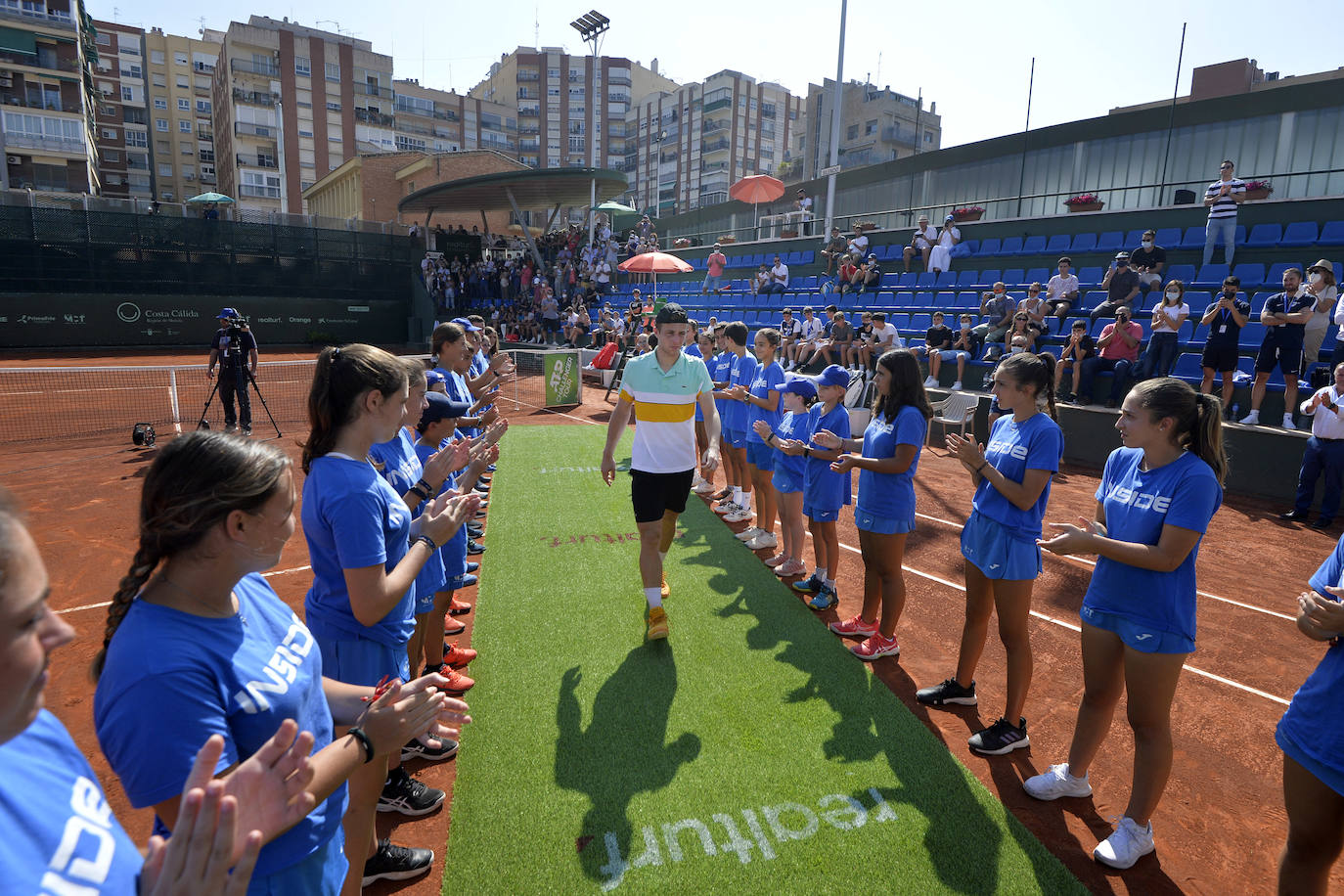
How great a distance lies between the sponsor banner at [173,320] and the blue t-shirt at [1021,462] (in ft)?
107

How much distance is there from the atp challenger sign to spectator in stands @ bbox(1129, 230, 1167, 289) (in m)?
Result: 12.7

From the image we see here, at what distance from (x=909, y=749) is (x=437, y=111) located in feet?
292

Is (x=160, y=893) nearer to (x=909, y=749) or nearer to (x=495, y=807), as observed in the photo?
(x=495, y=807)

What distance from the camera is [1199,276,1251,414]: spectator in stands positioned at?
11.3m

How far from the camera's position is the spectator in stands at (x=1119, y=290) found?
45.8 feet

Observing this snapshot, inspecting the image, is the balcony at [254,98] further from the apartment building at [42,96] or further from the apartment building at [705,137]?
the apartment building at [705,137]

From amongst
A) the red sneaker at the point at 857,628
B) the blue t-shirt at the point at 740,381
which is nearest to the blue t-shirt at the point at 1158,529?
the red sneaker at the point at 857,628

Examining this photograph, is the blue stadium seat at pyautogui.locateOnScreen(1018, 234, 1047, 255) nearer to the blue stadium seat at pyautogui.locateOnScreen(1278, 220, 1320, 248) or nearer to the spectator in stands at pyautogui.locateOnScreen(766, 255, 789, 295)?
the blue stadium seat at pyautogui.locateOnScreen(1278, 220, 1320, 248)

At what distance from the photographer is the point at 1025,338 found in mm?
13391

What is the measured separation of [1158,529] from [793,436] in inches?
135

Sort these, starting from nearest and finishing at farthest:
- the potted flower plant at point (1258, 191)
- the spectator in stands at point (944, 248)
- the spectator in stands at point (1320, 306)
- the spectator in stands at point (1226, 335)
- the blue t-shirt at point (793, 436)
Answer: the blue t-shirt at point (793, 436), the spectator in stands at point (1320, 306), the spectator in stands at point (1226, 335), the potted flower plant at point (1258, 191), the spectator in stands at point (944, 248)

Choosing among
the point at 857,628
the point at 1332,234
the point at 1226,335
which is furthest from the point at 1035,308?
the point at 857,628

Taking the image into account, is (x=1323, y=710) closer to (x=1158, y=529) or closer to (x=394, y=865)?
(x=1158, y=529)

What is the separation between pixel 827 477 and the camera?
605cm
